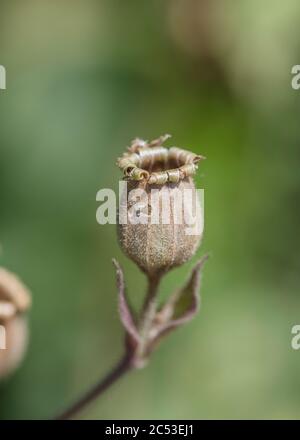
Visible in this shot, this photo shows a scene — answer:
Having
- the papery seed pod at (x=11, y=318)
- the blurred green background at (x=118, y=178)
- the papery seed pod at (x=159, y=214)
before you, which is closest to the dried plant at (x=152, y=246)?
the papery seed pod at (x=159, y=214)

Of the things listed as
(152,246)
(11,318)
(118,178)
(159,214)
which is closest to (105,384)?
(11,318)

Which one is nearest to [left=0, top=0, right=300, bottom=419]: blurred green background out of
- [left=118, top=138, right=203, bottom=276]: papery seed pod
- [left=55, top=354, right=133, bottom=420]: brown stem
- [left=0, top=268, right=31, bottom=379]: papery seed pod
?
[left=0, top=268, right=31, bottom=379]: papery seed pod

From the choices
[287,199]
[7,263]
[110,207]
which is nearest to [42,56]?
[7,263]

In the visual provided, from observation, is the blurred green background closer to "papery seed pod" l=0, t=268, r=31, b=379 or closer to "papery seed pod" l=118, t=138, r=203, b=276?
"papery seed pod" l=0, t=268, r=31, b=379

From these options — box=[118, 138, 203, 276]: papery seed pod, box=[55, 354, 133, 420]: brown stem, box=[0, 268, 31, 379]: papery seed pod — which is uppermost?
box=[118, 138, 203, 276]: papery seed pod

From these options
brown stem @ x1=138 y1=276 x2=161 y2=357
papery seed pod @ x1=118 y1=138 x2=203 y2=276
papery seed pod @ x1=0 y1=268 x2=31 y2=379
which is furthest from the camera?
papery seed pod @ x1=0 y1=268 x2=31 y2=379

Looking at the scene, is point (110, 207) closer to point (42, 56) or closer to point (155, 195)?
point (155, 195)

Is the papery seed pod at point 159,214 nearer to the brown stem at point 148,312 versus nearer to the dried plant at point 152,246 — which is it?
the dried plant at point 152,246
